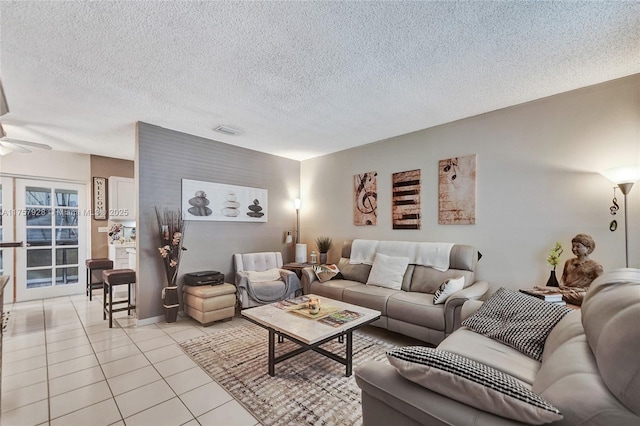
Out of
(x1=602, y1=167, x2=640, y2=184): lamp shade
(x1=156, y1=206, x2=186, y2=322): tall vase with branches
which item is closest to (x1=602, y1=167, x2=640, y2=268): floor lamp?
(x1=602, y1=167, x2=640, y2=184): lamp shade

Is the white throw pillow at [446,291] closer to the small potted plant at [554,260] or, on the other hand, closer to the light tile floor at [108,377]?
the light tile floor at [108,377]

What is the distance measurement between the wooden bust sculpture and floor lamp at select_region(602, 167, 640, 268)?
0.23m

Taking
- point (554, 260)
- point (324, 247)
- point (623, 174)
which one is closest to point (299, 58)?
point (623, 174)

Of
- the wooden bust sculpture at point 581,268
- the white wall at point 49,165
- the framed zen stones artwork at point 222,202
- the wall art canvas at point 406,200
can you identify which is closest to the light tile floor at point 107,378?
the framed zen stones artwork at point 222,202

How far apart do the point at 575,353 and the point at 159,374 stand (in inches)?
109

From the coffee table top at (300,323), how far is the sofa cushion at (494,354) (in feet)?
2.41

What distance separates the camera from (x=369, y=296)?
126 inches

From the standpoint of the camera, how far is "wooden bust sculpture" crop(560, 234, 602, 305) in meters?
2.44

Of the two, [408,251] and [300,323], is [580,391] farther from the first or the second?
[408,251]

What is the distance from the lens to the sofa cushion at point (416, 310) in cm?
267

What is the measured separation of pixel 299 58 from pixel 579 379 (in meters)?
2.38

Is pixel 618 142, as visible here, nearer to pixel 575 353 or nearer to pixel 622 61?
pixel 622 61

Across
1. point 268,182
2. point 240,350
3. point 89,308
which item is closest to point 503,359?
point 240,350

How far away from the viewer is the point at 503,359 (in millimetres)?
1637
